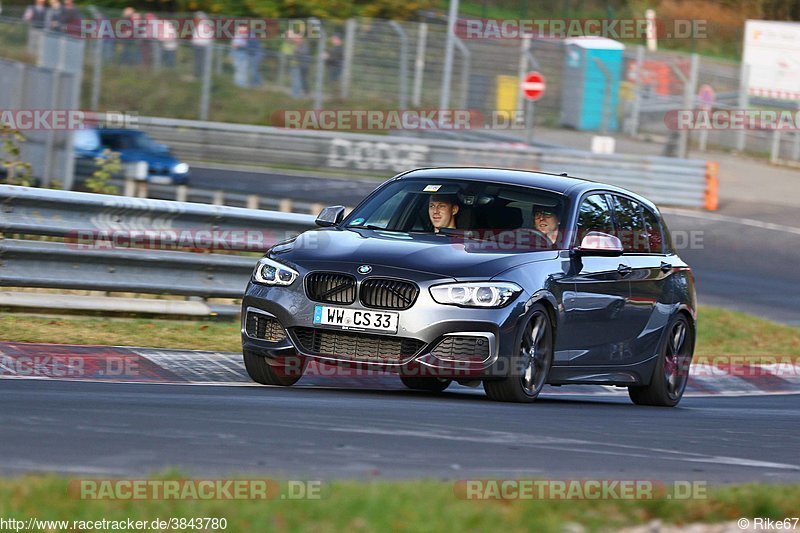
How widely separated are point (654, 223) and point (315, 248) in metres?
3.45

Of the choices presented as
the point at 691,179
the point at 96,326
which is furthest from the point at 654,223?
the point at 691,179

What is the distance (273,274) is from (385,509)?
4.57m

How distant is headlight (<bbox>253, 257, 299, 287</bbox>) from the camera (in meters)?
9.64

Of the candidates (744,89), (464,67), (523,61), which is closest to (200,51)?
(464,67)

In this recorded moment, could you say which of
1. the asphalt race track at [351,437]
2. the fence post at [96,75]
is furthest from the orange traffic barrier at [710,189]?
the asphalt race track at [351,437]

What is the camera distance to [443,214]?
411 inches

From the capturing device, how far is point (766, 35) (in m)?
42.6

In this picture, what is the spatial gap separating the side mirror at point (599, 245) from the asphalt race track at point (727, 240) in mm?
9538

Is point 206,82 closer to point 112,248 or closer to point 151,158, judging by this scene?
point 151,158

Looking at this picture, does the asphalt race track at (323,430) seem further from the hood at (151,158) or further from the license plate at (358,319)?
the hood at (151,158)

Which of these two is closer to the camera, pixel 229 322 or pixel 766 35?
pixel 229 322

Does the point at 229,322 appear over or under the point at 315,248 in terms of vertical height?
under

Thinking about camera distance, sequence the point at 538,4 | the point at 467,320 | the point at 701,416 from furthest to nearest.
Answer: the point at 538,4
the point at 701,416
the point at 467,320

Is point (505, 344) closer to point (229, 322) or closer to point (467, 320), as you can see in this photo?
point (467, 320)
